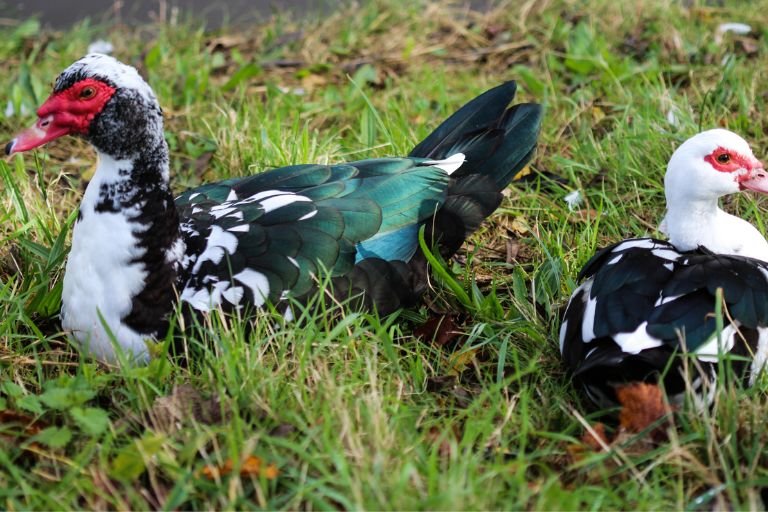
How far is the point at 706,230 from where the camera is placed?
2855 mm

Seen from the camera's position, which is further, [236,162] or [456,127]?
[236,162]

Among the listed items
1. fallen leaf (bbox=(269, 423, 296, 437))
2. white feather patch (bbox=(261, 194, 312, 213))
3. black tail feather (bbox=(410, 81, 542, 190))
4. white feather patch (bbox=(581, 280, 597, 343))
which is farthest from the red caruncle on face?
white feather patch (bbox=(581, 280, 597, 343))

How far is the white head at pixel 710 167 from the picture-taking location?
110 inches

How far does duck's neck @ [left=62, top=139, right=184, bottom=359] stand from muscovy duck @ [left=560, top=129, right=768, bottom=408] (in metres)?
1.12

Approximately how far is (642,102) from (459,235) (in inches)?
55.0

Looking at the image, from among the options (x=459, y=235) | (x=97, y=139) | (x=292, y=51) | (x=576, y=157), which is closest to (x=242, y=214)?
(x=97, y=139)

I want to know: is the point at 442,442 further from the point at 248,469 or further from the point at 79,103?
the point at 79,103

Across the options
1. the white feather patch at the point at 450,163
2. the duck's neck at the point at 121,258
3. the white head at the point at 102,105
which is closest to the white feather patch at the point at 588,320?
the white feather patch at the point at 450,163

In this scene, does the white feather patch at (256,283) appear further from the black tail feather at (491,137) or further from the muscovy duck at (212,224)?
the black tail feather at (491,137)

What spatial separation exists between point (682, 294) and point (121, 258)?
1454mm

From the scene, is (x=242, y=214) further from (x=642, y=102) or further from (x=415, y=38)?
(x=415, y=38)

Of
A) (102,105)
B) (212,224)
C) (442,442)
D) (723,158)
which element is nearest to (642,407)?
(442,442)

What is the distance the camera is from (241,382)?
7.84 ft

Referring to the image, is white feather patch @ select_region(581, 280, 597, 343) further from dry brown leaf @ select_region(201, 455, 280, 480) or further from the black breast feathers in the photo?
dry brown leaf @ select_region(201, 455, 280, 480)
